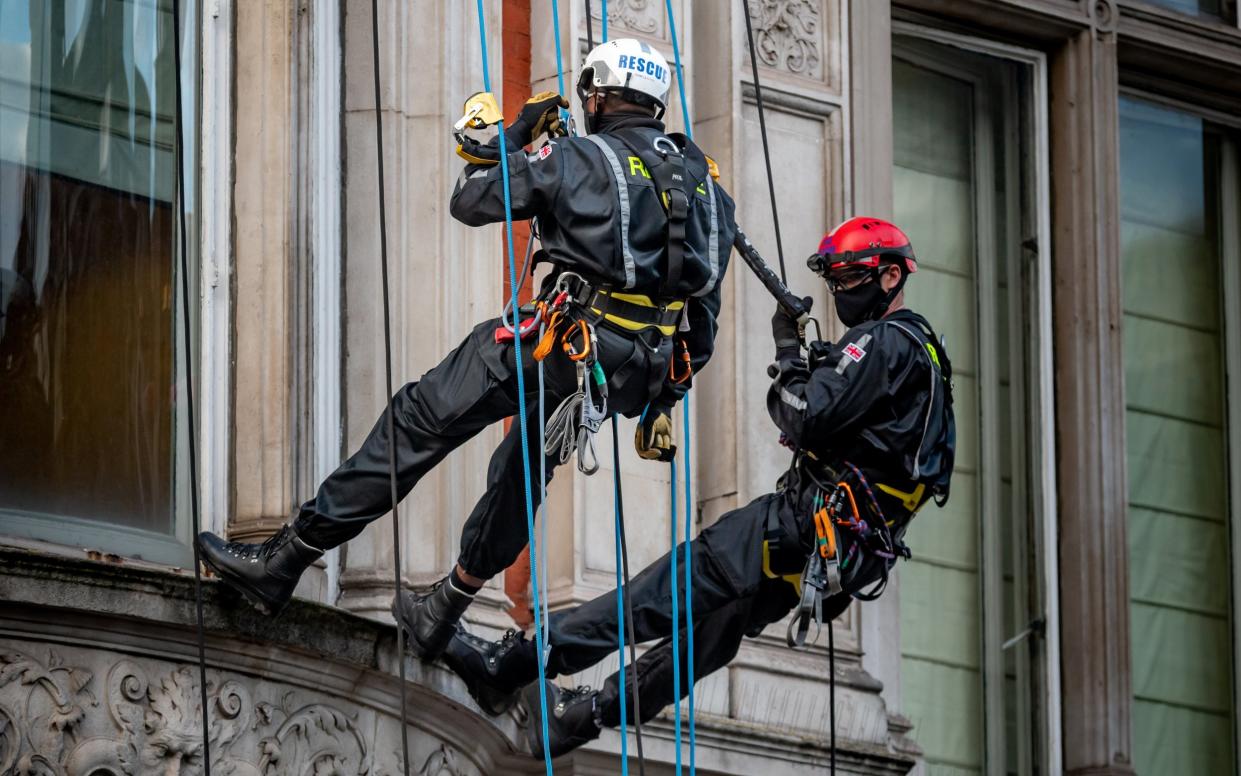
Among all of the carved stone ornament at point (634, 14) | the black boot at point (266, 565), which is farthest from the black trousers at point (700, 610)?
the carved stone ornament at point (634, 14)

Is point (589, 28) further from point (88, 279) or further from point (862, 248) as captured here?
point (88, 279)

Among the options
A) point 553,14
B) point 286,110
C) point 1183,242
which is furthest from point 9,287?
point 1183,242

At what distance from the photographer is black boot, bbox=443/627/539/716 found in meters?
Answer: 14.6

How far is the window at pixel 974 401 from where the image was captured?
1750cm

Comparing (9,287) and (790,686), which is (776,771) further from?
(9,287)

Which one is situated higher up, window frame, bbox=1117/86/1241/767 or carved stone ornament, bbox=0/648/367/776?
window frame, bbox=1117/86/1241/767

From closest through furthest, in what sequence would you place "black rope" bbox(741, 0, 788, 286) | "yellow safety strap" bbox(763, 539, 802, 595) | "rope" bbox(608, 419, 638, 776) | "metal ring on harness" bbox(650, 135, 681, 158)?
"metal ring on harness" bbox(650, 135, 681, 158) < "rope" bbox(608, 419, 638, 776) < "yellow safety strap" bbox(763, 539, 802, 595) < "black rope" bbox(741, 0, 788, 286)

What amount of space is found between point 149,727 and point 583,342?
221cm

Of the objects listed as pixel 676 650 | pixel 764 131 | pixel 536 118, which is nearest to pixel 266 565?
pixel 676 650

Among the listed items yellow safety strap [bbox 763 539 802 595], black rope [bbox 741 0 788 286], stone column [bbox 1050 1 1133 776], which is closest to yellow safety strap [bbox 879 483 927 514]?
yellow safety strap [bbox 763 539 802 595]

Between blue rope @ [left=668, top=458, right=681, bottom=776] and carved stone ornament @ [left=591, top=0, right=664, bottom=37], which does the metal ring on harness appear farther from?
carved stone ornament @ [left=591, top=0, right=664, bottom=37]

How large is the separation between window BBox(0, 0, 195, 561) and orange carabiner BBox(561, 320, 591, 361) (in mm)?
1920

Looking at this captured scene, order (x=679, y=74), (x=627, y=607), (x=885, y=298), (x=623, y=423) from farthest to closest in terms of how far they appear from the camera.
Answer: (x=679, y=74) → (x=623, y=423) → (x=885, y=298) → (x=627, y=607)

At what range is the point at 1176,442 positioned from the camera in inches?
737
